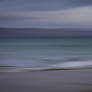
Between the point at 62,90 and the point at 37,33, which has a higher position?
the point at 37,33

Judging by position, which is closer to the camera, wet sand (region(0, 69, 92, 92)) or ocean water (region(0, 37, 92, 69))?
wet sand (region(0, 69, 92, 92))

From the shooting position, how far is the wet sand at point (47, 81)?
10.8 feet

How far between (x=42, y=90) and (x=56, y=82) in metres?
0.45

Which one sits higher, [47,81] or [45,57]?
[45,57]

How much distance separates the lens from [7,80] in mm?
3729

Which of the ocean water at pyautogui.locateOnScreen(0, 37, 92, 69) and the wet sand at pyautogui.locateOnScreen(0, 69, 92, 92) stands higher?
the ocean water at pyautogui.locateOnScreen(0, 37, 92, 69)

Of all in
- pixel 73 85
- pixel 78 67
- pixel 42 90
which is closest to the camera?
pixel 42 90

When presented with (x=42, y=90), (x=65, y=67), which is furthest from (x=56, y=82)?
(x=65, y=67)

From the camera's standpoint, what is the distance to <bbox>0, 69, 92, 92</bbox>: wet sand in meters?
3.30

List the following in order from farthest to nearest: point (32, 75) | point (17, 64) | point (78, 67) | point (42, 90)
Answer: point (17, 64) → point (78, 67) → point (32, 75) → point (42, 90)

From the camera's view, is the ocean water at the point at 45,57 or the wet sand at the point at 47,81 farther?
the ocean water at the point at 45,57

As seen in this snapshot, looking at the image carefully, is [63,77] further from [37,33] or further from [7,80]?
[37,33]

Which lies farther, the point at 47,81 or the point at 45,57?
the point at 45,57

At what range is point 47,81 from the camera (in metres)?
3.69
